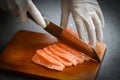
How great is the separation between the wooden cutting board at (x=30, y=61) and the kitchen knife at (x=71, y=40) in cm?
5

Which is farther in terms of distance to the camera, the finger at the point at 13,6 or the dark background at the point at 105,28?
the dark background at the point at 105,28

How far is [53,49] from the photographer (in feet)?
5.17

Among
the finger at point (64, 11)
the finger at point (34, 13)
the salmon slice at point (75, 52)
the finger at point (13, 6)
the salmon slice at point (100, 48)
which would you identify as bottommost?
the salmon slice at point (100, 48)

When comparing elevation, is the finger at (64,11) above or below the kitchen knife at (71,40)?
above

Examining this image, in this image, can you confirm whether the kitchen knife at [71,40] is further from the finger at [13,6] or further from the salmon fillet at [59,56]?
the finger at [13,6]

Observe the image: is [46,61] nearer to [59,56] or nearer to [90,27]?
[59,56]

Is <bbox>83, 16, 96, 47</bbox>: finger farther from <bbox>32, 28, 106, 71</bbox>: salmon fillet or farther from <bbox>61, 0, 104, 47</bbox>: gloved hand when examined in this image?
<bbox>32, 28, 106, 71</bbox>: salmon fillet

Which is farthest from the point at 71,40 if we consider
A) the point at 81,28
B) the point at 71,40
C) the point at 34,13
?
the point at 34,13

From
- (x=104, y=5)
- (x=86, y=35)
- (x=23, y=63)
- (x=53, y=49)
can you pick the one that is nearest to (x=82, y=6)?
(x=86, y=35)

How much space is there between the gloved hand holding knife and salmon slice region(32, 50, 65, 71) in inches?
6.1

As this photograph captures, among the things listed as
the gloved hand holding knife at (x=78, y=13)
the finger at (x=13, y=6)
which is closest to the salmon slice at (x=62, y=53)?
the gloved hand holding knife at (x=78, y=13)

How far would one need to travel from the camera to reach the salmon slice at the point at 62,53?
5.00 feet

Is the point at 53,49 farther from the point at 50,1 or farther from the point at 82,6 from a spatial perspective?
the point at 50,1

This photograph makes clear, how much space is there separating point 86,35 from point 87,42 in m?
0.04
